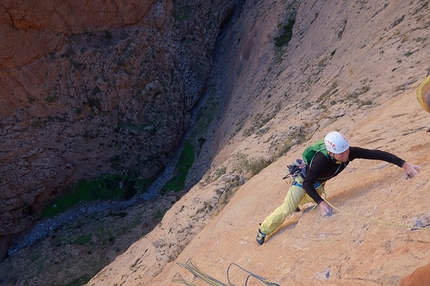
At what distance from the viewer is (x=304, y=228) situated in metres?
5.88

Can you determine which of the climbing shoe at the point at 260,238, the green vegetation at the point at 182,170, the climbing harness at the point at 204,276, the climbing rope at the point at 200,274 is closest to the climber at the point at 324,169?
the climbing shoe at the point at 260,238

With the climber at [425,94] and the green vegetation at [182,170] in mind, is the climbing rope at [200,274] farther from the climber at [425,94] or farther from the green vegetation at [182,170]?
the green vegetation at [182,170]

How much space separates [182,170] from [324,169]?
2215 centimetres

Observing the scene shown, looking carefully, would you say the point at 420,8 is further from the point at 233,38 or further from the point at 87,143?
the point at 87,143

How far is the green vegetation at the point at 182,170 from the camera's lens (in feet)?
85.6

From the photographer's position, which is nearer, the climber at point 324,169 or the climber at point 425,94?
the climber at point 425,94

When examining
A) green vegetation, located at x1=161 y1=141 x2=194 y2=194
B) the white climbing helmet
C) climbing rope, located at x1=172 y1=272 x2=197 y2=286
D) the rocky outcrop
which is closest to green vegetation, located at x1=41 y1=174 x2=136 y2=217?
the rocky outcrop

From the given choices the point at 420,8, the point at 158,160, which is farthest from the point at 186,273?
the point at 158,160

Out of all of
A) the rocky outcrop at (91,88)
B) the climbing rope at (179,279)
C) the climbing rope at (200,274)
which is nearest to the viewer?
the climbing rope at (200,274)

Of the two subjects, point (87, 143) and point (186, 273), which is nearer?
point (186, 273)

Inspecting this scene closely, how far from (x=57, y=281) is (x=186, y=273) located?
60.9 ft

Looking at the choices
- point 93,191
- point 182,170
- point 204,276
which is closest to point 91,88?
point 93,191

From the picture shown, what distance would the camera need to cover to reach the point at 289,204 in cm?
612

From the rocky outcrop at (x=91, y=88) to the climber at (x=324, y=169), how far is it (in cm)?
2243
